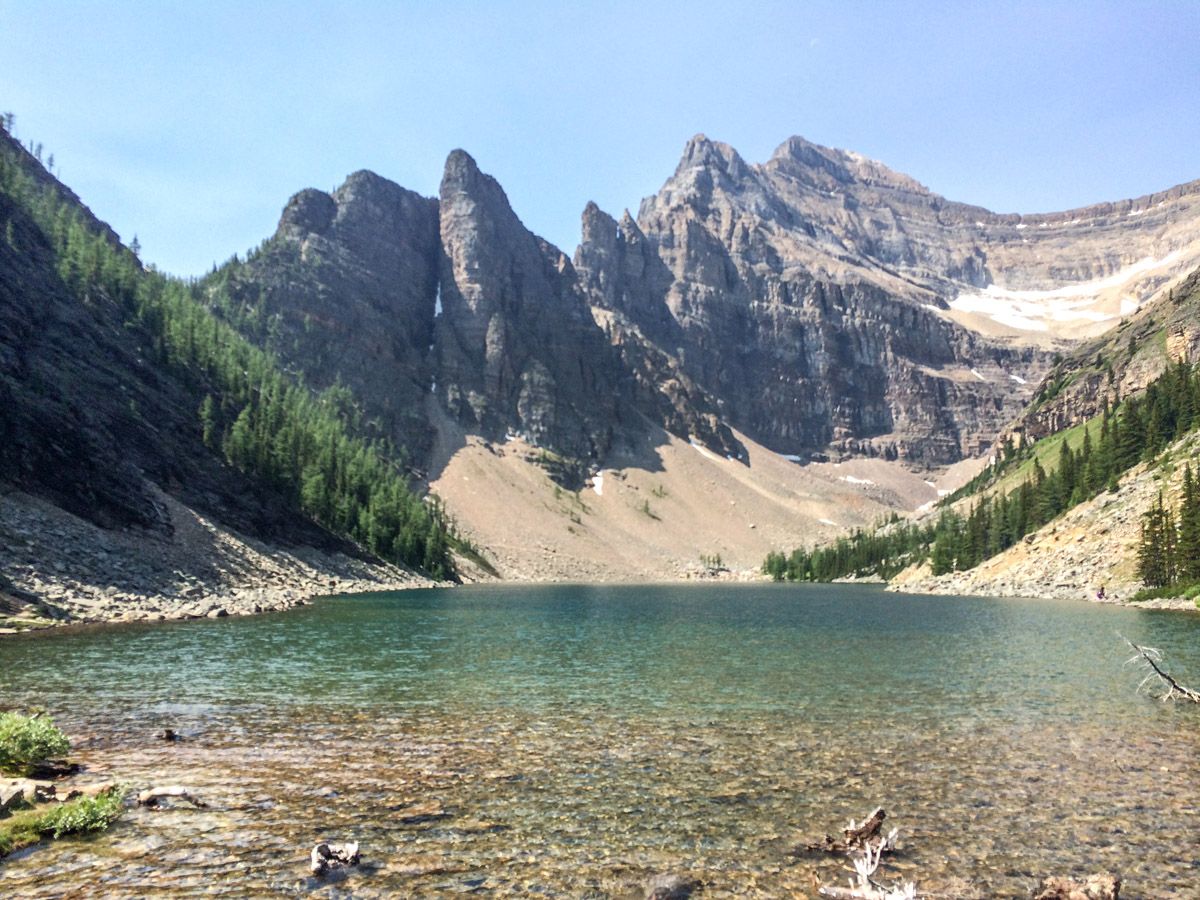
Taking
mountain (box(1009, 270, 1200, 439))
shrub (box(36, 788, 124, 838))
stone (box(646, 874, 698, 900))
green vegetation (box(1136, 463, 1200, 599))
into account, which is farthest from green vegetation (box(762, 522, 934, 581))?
shrub (box(36, 788, 124, 838))

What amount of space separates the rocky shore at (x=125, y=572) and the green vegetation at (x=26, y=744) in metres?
33.4

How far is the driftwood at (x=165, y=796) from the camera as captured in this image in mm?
15656

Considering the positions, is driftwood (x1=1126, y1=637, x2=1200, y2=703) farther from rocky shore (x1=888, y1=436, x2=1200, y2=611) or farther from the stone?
rocky shore (x1=888, y1=436, x2=1200, y2=611)

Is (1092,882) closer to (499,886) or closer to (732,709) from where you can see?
(499,886)

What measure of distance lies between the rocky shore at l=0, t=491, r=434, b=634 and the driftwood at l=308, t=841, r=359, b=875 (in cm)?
4341

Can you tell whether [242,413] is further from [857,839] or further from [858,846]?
[858,846]

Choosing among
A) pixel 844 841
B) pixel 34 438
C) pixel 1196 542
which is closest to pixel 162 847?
pixel 844 841

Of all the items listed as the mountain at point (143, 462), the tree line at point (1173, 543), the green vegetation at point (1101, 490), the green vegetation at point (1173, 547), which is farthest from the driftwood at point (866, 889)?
the green vegetation at point (1101, 490)

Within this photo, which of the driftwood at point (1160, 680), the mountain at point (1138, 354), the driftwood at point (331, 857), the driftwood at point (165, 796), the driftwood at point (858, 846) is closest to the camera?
the driftwood at point (858, 846)

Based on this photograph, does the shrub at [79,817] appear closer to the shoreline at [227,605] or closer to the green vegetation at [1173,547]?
the shoreline at [227,605]

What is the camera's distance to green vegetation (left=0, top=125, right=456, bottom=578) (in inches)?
4523

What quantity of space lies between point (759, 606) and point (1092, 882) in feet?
277

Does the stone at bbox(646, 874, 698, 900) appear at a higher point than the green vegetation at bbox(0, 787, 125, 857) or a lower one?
higher

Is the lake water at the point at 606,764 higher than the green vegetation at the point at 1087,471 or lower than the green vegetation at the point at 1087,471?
lower
